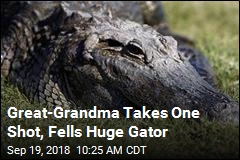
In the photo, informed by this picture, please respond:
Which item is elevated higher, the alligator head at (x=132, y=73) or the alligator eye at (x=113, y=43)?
the alligator eye at (x=113, y=43)

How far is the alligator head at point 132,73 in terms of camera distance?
406 cm

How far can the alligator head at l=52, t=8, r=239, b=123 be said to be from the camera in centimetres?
406

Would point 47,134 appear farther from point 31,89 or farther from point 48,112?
point 31,89

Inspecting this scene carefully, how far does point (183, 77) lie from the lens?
421 cm

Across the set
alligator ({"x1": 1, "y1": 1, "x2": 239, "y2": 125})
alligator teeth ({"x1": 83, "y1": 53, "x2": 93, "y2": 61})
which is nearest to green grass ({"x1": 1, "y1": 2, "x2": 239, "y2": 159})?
alligator ({"x1": 1, "y1": 1, "x2": 239, "y2": 125})

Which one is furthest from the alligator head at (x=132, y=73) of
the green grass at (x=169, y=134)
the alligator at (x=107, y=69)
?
the green grass at (x=169, y=134)

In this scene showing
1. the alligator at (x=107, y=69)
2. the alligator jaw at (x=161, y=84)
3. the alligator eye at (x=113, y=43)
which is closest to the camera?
the alligator jaw at (x=161, y=84)

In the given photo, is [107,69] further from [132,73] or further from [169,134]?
[169,134]

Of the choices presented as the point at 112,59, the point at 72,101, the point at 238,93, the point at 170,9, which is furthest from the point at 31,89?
the point at 170,9

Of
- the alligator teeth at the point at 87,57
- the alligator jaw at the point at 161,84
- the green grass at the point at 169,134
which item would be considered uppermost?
the alligator teeth at the point at 87,57

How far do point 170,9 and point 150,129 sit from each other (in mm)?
5270

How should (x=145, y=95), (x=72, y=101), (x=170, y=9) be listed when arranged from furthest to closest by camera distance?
(x=170, y=9) < (x=72, y=101) < (x=145, y=95)

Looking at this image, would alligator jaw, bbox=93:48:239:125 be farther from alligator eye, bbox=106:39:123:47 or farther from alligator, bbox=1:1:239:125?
alligator eye, bbox=106:39:123:47

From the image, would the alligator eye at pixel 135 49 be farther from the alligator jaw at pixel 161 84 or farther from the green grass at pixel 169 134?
the green grass at pixel 169 134
